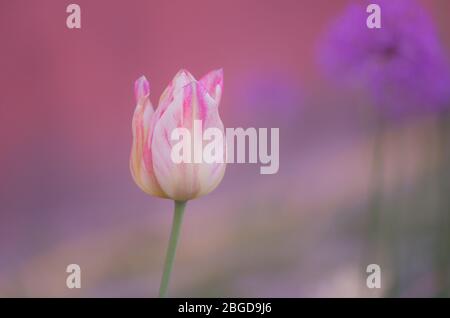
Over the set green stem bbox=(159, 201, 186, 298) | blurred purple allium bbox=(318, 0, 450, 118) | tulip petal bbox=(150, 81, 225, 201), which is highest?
blurred purple allium bbox=(318, 0, 450, 118)

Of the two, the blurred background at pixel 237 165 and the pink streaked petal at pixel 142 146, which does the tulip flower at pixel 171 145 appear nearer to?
the pink streaked petal at pixel 142 146

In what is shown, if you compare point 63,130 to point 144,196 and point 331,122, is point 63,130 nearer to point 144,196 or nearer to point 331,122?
point 144,196

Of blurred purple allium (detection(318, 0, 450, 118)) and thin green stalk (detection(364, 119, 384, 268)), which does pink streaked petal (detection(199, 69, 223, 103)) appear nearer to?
blurred purple allium (detection(318, 0, 450, 118))

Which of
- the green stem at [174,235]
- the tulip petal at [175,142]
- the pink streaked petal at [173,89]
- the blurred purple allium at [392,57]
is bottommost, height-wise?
the green stem at [174,235]

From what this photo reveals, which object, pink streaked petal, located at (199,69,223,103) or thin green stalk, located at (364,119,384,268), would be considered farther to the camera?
thin green stalk, located at (364,119,384,268)

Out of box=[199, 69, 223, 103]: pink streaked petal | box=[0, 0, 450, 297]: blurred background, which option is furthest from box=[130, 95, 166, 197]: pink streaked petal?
box=[0, 0, 450, 297]: blurred background

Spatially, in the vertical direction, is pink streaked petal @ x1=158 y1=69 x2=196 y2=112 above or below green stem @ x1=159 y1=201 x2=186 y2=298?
above

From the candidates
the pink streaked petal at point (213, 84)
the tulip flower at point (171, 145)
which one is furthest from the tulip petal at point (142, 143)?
the pink streaked petal at point (213, 84)

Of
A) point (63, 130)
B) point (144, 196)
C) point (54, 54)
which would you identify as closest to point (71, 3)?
point (54, 54)
